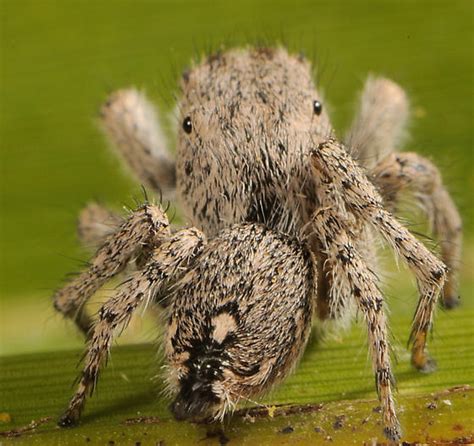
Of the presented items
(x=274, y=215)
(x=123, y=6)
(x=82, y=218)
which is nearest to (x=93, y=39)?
(x=123, y=6)

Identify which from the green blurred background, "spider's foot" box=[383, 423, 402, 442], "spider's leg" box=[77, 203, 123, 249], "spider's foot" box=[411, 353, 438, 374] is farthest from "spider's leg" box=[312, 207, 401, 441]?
the green blurred background

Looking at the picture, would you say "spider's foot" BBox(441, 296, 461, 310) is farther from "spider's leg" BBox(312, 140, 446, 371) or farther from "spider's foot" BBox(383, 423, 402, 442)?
"spider's foot" BBox(383, 423, 402, 442)

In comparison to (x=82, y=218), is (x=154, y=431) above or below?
below

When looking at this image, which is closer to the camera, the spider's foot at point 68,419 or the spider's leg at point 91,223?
the spider's foot at point 68,419

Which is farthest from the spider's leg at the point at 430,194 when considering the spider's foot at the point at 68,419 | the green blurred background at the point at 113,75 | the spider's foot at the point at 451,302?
the spider's foot at the point at 68,419

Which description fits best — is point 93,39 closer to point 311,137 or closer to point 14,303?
point 14,303

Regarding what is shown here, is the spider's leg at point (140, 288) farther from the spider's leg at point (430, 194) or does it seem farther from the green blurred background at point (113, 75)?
the green blurred background at point (113, 75)
